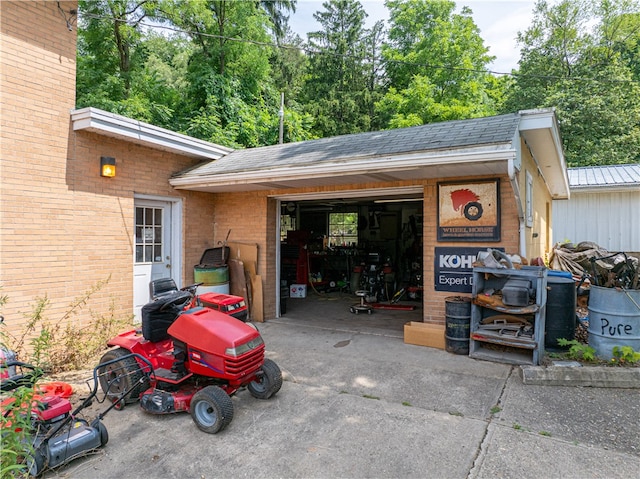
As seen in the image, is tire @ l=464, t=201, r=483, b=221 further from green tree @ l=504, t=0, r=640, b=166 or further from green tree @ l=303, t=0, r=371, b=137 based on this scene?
green tree @ l=303, t=0, r=371, b=137

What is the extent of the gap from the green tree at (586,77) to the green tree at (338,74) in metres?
8.73

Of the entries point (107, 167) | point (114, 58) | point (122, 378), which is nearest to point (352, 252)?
point (107, 167)

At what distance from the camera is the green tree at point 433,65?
2003cm

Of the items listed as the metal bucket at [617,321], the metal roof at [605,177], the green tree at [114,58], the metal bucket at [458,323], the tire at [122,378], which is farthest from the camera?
the green tree at [114,58]

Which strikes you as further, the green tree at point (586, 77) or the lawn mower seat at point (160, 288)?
the green tree at point (586, 77)

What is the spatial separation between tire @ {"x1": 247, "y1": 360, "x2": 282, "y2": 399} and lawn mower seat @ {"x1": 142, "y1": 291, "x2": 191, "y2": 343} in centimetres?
102

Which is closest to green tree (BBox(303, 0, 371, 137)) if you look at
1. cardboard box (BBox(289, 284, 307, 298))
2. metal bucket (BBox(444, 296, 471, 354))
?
cardboard box (BBox(289, 284, 307, 298))

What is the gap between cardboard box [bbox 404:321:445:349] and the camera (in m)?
5.29

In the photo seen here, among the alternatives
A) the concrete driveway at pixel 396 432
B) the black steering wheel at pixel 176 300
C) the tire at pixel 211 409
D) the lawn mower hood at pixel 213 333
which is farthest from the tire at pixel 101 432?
the black steering wheel at pixel 176 300

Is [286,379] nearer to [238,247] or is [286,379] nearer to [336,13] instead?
[238,247]

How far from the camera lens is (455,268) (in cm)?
553

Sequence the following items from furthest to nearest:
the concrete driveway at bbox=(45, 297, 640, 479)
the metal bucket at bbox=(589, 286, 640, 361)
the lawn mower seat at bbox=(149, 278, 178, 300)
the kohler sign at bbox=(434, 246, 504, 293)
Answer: the kohler sign at bbox=(434, 246, 504, 293) → the metal bucket at bbox=(589, 286, 640, 361) → the lawn mower seat at bbox=(149, 278, 178, 300) → the concrete driveway at bbox=(45, 297, 640, 479)

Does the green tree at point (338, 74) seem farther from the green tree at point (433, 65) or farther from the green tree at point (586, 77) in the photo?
the green tree at point (586, 77)

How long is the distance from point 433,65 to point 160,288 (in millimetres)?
19840
